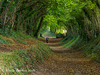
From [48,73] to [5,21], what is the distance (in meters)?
7.92

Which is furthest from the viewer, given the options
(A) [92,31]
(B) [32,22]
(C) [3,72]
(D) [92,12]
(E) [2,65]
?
(B) [32,22]

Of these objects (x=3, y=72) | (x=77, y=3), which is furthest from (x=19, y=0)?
(x=3, y=72)

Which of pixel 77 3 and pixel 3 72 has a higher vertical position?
pixel 77 3

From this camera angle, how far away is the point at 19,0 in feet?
47.7

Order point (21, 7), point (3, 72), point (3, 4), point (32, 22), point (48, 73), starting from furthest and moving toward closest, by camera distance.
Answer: point (32, 22)
point (21, 7)
point (3, 4)
point (48, 73)
point (3, 72)

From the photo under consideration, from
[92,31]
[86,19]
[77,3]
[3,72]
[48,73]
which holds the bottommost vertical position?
[48,73]

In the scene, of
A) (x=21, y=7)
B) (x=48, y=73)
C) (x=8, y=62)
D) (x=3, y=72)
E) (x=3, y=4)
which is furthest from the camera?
(x=21, y=7)

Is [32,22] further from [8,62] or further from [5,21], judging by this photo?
[8,62]

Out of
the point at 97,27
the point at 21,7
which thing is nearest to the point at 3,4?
the point at 21,7

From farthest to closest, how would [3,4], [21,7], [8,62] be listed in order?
[21,7] < [3,4] < [8,62]

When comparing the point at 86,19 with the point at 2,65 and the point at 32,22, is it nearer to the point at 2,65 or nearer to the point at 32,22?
the point at 32,22

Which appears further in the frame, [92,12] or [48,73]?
[92,12]

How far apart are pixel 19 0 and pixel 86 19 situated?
10.1 m

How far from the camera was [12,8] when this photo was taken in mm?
14773
